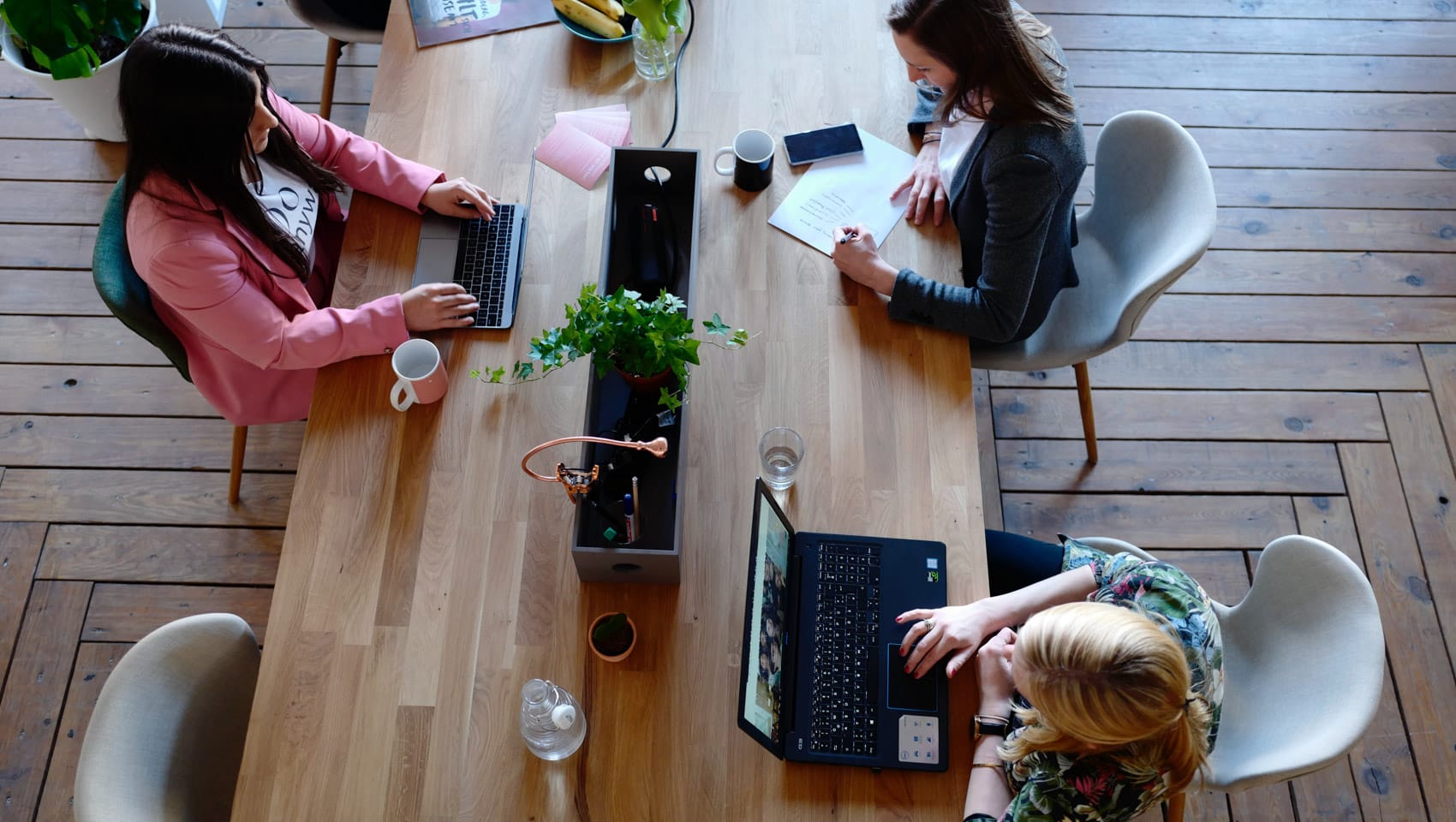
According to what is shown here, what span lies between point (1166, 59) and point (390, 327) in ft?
9.12

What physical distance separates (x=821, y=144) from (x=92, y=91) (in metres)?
2.26

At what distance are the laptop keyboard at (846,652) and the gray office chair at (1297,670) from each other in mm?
519

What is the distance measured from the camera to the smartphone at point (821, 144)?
77.9 inches

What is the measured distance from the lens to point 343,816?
1397 millimetres

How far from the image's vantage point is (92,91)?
278cm

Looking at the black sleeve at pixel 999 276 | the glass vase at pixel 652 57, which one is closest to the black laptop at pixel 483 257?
the glass vase at pixel 652 57

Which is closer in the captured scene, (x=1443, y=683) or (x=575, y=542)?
(x=575, y=542)

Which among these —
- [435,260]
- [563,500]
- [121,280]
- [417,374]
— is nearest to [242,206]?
[121,280]

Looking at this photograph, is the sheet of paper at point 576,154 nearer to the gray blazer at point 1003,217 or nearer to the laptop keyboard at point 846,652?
the gray blazer at point 1003,217

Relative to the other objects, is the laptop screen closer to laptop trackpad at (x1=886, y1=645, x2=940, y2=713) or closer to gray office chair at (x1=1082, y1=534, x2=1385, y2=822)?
laptop trackpad at (x1=886, y1=645, x2=940, y2=713)

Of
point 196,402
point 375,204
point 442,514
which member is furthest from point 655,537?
point 196,402

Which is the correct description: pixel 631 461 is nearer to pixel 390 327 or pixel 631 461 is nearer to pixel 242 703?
pixel 390 327

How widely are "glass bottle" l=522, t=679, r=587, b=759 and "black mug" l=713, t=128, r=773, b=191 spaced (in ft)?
3.47

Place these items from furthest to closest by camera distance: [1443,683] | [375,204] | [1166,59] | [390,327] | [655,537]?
1. [1166,59]
2. [1443,683]
3. [375,204]
4. [390,327]
5. [655,537]
